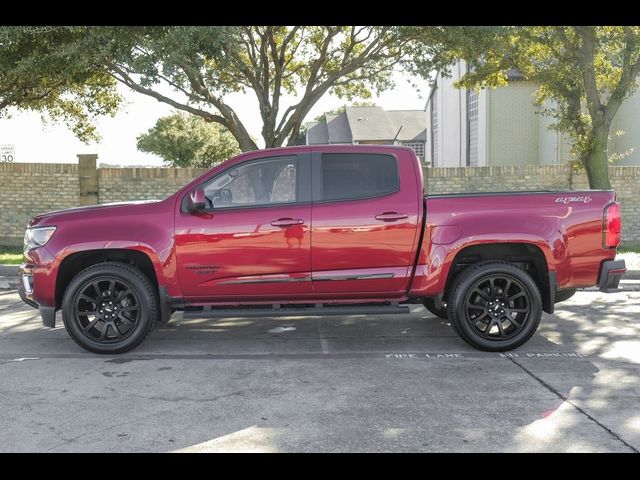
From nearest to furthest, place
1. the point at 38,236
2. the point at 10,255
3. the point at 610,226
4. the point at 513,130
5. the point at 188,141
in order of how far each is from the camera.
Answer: the point at 610,226
the point at 38,236
the point at 10,255
the point at 513,130
the point at 188,141

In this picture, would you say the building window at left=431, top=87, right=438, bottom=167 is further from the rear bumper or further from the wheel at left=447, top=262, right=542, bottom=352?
the wheel at left=447, top=262, right=542, bottom=352

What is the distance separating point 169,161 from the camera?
55438 millimetres

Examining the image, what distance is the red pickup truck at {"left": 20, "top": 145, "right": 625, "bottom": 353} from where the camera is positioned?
670cm

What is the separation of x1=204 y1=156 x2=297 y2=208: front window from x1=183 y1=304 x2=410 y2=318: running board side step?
1.01 m

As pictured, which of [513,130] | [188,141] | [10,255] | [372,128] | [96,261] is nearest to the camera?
[96,261]

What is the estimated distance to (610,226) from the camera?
6801mm

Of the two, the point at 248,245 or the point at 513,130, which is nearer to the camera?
the point at 248,245

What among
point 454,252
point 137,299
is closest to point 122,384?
point 137,299

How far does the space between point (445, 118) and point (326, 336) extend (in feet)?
102

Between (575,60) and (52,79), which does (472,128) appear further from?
(52,79)

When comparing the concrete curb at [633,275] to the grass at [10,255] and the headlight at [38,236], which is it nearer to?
the headlight at [38,236]

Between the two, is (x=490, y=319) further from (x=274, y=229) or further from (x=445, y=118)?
(x=445, y=118)

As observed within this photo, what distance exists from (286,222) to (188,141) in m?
48.4

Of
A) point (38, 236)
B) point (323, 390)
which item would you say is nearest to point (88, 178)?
point (38, 236)
